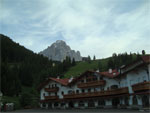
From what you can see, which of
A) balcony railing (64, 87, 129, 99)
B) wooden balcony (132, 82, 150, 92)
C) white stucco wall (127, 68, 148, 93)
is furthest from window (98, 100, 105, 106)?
wooden balcony (132, 82, 150, 92)

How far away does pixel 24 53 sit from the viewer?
166625 millimetres

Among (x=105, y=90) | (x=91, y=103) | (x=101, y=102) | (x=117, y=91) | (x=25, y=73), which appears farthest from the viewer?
(x=25, y=73)

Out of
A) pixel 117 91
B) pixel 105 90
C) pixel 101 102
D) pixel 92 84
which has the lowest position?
pixel 101 102

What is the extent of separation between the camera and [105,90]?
41000 millimetres

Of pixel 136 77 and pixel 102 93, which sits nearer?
pixel 136 77

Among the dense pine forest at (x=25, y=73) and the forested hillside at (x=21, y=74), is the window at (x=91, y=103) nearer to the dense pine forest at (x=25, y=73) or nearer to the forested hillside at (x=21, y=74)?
the dense pine forest at (x=25, y=73)

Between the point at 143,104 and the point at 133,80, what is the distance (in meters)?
5.18

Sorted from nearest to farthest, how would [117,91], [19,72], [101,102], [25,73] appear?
1. [117,91]
2. [101,102]
3. [25,73]
4. [19,72]

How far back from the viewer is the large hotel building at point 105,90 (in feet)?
97.3

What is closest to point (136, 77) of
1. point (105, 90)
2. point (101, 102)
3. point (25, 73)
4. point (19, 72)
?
point (105, 90)

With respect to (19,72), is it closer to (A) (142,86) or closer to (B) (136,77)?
(B) (136,77)

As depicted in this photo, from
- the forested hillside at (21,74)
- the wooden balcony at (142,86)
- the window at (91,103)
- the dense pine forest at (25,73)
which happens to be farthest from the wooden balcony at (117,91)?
the forested hillside at (21,74)

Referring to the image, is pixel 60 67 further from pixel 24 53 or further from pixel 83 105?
pixel 83 105

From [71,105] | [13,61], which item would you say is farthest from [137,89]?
[13,61]
